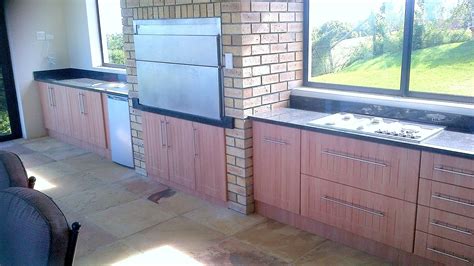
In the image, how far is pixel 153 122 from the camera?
402 centimetres

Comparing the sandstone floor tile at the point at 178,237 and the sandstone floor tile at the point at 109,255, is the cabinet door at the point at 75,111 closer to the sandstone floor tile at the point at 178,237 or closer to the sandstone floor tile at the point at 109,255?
the sandstone floor tile at the point at 178,237

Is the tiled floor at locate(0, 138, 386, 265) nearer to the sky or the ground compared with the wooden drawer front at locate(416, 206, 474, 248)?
nearer to the ground

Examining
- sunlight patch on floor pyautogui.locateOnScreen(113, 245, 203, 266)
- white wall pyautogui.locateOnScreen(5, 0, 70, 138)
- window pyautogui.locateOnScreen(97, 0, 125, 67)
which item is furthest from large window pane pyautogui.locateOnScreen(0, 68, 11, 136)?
sunlight patch on floor pyautogui.locateOnScreen(113, 245, 203, 266)

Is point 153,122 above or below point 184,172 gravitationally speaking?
above

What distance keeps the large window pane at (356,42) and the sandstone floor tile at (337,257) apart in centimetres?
118

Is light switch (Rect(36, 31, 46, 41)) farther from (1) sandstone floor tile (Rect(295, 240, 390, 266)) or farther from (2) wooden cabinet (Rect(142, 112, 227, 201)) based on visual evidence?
(1) sandstone floor tile (Rect(295, 240, 390, 266))

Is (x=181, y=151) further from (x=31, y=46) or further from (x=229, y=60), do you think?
(x=31, y=46)

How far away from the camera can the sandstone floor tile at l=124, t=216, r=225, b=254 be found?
2.98 m

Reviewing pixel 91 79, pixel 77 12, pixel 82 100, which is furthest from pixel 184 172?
pixel 77 12

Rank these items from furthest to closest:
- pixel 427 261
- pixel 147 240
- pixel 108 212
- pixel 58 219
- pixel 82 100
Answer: pixel 82 100
pixel 108 212
pixel 147 240
pixel 427 261
pixel 58 219

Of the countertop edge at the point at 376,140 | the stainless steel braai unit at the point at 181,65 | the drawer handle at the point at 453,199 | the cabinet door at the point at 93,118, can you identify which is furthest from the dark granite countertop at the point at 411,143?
the cabinet door at the point at 93,118

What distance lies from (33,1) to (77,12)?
531mm

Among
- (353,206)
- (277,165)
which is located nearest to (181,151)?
(277,165)

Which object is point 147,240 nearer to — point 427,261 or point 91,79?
point 427,261
